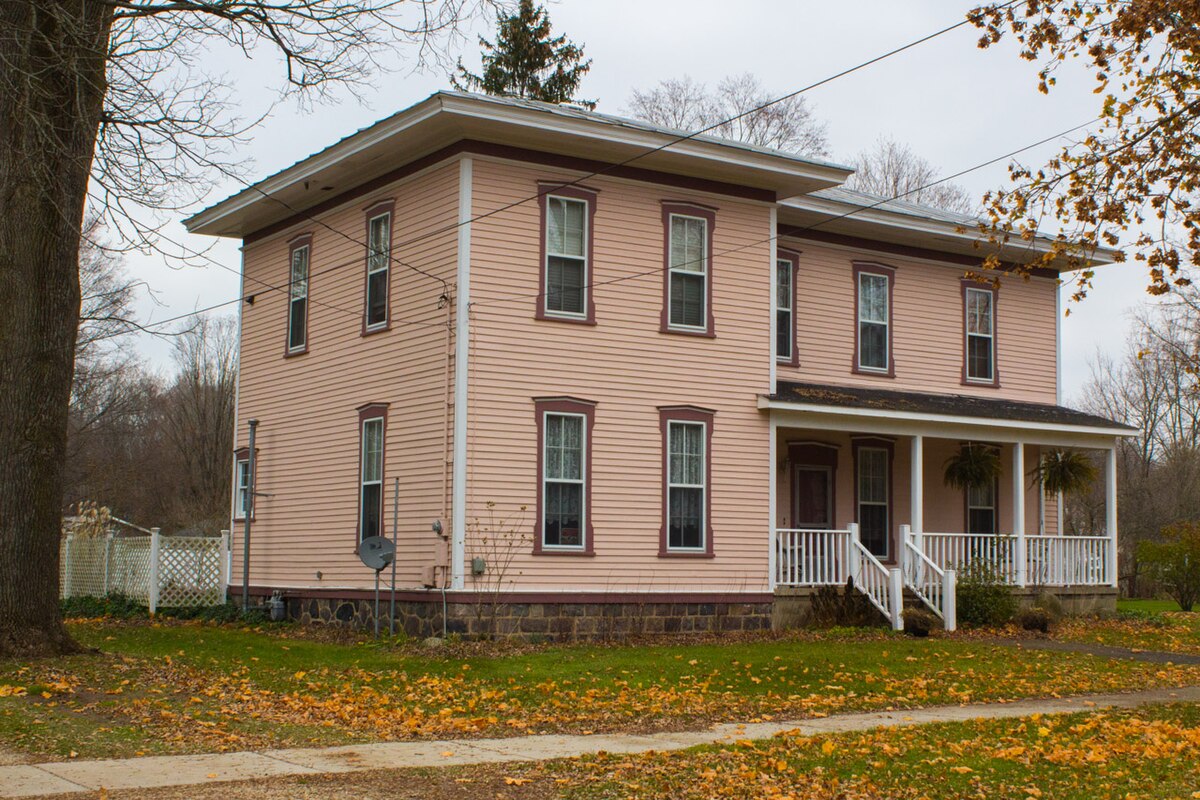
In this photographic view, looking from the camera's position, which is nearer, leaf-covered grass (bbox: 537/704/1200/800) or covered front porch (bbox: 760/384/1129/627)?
leaf-covered grass (bbox: 537/704/1200/800)

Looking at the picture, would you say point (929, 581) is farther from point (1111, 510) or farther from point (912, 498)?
point (1111, 510)

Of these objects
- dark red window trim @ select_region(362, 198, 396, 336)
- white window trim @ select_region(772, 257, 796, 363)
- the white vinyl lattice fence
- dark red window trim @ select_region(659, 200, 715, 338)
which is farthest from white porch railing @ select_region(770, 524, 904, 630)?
the white vinyl lattice fence

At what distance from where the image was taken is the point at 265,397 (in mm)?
23188

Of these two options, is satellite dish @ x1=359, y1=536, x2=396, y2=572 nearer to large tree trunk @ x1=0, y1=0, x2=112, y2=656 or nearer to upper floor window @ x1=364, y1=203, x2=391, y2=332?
upper floor window @ x1=364, y1=203, x2=391, y2=332

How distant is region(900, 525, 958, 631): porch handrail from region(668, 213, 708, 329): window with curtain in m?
5.03

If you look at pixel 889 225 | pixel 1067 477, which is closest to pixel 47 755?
pixel 889 225

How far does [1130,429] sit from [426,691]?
16.8 meters

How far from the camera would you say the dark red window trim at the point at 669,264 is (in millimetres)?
19875

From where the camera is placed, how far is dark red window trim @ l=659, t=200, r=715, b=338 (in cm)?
1988

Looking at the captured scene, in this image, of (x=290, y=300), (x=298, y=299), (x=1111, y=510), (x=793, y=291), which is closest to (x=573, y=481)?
(x=793, y=291)

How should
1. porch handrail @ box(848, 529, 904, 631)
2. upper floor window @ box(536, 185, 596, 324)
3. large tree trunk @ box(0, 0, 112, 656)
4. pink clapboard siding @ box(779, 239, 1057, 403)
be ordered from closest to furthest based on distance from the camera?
1. large tree trunk @ box(0, 0, 112, 656)
2. upper floor window @ box(536, 185, 596, 324)
3. porch handrail @ box(848, 529, 904, 631)
4. pink clapboard siding @ box(779, 239, 1057, 403)

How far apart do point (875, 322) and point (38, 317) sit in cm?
1460

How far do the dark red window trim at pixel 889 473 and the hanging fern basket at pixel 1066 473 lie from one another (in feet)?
9.65

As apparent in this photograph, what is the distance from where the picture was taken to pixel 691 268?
2019 centimetres
